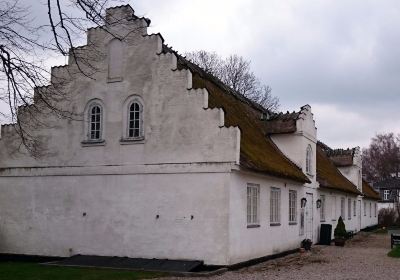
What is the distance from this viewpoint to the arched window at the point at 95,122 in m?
19.3

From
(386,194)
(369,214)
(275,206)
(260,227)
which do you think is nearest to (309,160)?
(275,206)

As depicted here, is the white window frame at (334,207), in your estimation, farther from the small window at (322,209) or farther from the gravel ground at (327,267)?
the gravel ground at (327,267)

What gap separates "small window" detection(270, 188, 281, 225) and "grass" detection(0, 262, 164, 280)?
6160 millimetres

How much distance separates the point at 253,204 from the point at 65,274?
6.57 meters

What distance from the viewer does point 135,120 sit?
18.7 metres

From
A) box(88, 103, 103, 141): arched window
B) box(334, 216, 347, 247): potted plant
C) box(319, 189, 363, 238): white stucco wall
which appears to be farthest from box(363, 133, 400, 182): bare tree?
box(88, 103, 103, 141): arched window

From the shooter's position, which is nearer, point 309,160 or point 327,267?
point 327,267

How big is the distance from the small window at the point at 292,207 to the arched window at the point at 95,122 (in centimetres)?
816

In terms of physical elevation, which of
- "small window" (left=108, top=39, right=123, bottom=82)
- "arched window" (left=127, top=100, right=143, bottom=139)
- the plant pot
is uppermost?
"small window" (left=108, top=39, right=123, bottom=82)

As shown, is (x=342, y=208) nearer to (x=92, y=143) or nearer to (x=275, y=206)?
(x=275, y=206)

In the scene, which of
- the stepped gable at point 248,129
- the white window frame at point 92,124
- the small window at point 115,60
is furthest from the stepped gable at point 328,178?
the small window at point 115,60

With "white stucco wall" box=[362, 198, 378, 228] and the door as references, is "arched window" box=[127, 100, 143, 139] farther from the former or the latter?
"white stucco wall" box=[362, 198, 378, 228]

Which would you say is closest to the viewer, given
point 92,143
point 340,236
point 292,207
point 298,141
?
point 92,143

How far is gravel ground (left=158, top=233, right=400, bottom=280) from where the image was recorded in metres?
15.9
